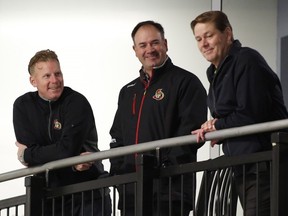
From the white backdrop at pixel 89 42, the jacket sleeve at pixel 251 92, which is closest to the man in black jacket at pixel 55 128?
the jacket sleeve at pixel 251 92

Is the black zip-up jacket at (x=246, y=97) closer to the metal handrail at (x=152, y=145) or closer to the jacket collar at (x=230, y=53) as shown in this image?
the jacket collar at (x=230, y=53)

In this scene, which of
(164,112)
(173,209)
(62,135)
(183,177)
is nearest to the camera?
(183,177)

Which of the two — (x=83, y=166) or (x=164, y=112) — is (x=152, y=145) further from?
(x=83, y=166)

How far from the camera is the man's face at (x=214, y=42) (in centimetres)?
509

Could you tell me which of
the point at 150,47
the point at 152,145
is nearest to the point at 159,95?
the point at 150,47

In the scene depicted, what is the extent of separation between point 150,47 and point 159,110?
436mm

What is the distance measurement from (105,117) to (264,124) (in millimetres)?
4645

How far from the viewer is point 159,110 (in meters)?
5.55

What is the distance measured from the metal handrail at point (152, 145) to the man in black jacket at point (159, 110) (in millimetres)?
151

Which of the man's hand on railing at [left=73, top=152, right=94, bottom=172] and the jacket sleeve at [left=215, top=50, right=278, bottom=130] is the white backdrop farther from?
the jacket sleeve at [left=215, top=50, right=278, bottom=130]

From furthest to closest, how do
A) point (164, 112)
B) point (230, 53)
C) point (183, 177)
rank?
point (164, 112)
point (183, 177)
point (230, 53)

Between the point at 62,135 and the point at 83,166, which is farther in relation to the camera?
the point at 62,135

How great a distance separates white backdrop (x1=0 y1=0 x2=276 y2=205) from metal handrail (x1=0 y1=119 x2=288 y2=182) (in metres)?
3.05

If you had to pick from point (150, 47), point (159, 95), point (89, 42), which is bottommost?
point (159, 95)
